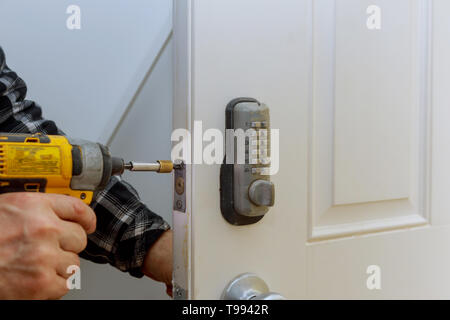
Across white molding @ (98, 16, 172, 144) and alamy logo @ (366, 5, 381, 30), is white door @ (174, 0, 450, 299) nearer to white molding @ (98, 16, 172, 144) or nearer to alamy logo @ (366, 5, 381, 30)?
alamy logo @ (366, 5, 381, 30)

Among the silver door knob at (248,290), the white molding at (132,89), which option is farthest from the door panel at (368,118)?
the white molding at (132,89)

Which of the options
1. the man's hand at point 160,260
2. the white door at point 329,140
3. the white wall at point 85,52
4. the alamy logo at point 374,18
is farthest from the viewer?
the white wall at point 85,52

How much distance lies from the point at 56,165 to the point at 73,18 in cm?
43

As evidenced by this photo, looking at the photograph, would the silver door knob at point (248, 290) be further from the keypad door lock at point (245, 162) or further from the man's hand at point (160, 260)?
the man's hand at point (160, 260)

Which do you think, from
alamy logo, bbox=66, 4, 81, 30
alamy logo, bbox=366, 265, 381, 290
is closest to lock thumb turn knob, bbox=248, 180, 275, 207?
alamy logo, bbox=366, 265, 381, 290

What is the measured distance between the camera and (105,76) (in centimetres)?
86

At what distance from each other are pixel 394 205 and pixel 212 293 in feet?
1.10

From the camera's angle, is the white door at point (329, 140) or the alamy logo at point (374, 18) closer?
the white door at point (329, 140)

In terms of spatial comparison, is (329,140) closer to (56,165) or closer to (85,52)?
(56,165)

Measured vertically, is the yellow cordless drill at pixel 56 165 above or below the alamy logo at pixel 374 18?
below

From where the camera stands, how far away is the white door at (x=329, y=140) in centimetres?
45

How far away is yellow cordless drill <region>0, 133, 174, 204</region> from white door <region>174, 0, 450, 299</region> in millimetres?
122

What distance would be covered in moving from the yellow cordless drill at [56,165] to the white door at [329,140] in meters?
0.12

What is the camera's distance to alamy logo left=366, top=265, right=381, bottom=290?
22.6 inches
